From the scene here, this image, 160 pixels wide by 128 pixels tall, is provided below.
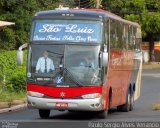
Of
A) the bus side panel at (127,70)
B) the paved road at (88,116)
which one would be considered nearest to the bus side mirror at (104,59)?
the paved road at (88,116)

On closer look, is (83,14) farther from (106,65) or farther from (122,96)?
(122,96)

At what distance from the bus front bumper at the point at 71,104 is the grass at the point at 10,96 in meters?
7.99

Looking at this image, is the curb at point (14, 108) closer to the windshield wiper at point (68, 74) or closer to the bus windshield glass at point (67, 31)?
the bus windshield glass at point (67, 31)

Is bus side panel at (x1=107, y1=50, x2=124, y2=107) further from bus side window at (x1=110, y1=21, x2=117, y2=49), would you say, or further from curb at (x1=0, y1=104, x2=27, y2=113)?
curb at (x1=0, y1=104, x2=27, y2=113)

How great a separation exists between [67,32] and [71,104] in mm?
2299

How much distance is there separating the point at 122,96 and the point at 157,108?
2.38m

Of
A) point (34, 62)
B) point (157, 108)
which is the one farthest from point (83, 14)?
point (157, 108)

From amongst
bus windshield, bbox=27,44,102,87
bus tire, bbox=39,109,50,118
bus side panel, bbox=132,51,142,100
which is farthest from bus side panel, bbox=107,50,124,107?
bus side panel, bbox=132,51,142,100

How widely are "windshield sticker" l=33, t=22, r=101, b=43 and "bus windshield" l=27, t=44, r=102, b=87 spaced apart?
0.28m

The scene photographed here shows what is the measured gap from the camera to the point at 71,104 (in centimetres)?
1822

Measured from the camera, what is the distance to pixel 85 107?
59.7 ft

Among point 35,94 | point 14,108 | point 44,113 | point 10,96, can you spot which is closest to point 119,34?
point 44,113

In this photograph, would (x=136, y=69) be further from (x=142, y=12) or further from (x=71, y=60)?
(x=142, y=12)

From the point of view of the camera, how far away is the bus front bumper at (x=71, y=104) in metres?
18.2
